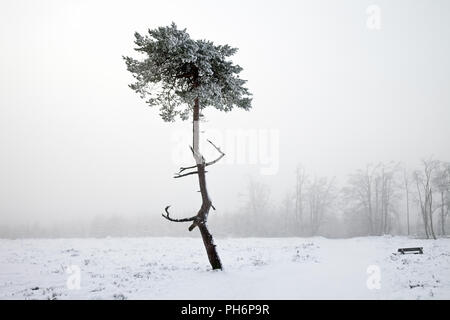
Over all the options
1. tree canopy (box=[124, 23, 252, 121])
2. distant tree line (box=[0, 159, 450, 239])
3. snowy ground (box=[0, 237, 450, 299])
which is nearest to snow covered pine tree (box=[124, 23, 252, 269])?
tree canopy (box=[124, 23, 252, 121])

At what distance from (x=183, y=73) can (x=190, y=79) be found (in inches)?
17.0

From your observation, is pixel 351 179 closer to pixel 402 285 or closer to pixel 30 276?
pixel 402 285

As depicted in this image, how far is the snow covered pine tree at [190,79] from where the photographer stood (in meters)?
11.7

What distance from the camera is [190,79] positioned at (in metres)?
13.0

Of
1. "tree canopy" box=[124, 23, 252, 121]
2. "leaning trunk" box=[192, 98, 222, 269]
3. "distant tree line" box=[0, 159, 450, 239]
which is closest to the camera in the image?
"tree canopy" box=[124, 23, 252, 121]

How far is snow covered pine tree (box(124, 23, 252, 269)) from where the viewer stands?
38.5ft

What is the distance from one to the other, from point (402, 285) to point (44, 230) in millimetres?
97670

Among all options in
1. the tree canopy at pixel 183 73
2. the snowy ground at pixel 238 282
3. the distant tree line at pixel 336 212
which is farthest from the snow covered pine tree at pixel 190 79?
the distant tree line at pixel 336 212

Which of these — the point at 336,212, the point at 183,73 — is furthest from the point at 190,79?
the point at 336,212

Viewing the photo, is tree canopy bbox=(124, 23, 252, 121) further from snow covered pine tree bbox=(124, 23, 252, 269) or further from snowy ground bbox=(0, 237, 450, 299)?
snowy ground bbox=(0, 237, 450, 299)

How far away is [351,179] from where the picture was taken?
52.2 metres

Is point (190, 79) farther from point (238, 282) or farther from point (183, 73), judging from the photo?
point (238, 282)

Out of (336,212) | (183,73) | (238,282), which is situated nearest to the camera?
(238,282)
